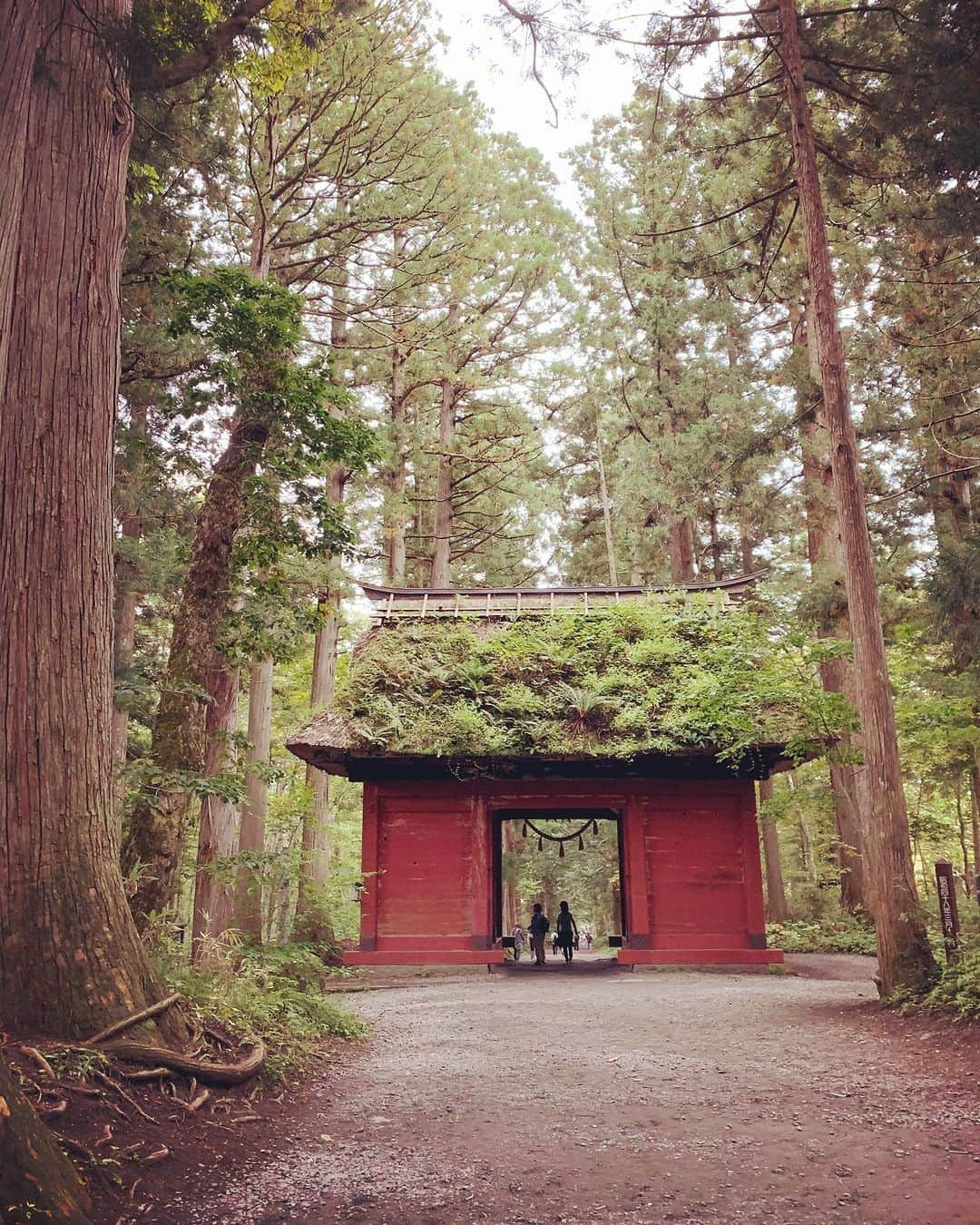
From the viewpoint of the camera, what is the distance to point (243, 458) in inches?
286

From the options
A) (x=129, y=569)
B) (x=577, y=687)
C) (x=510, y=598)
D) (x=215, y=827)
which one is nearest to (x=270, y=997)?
(x=215, y=827)

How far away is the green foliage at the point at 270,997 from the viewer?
195 inches

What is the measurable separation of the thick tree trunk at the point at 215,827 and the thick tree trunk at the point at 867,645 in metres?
5.79

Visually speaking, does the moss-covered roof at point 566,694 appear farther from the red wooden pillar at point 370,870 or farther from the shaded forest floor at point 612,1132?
the shaded forest floor at point 612,1132

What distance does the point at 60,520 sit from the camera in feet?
13.8

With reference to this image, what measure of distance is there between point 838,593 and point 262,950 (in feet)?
32.1

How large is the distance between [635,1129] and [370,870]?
26.8 feet

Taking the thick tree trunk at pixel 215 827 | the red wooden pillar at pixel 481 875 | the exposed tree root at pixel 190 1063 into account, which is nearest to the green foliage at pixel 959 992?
the exposed tree root at pixel 190 1063

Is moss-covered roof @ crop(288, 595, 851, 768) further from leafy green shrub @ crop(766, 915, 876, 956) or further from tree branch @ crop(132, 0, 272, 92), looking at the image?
tree branch @ crop(132, 0, 272, 92)

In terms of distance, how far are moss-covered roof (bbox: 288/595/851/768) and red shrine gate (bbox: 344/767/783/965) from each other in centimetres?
121

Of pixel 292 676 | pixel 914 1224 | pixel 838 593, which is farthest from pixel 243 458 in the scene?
pixel 292 676

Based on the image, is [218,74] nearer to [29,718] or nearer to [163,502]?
[163,502]

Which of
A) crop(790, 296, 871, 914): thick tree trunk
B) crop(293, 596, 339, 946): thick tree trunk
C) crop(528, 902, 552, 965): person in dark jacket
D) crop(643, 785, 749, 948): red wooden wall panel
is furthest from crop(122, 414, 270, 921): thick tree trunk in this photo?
crop(528, 902, 552, 965): person in dark jacket

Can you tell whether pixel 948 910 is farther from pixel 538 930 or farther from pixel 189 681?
pixel 538 930
